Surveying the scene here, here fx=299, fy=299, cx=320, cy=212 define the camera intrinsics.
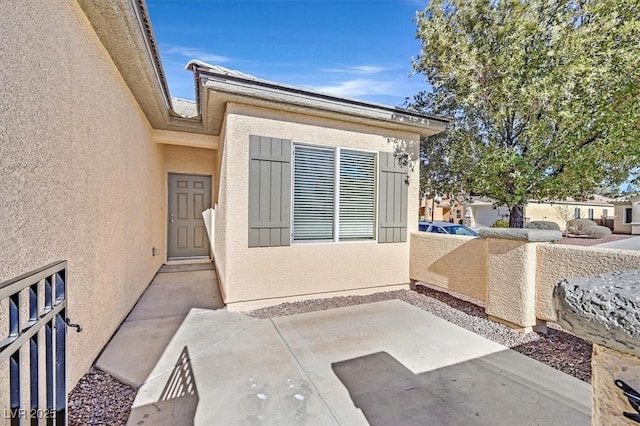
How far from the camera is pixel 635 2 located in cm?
494

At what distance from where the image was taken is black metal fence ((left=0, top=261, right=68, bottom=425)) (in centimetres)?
122

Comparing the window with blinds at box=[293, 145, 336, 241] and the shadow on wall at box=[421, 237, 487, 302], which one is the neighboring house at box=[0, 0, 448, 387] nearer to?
the window with blinds at box=[293, 145, 336, 241]

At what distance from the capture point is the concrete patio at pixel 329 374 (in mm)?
2340

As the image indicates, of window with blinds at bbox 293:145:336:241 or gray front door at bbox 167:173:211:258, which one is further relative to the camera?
gray front door at bbox 167:173:211:258

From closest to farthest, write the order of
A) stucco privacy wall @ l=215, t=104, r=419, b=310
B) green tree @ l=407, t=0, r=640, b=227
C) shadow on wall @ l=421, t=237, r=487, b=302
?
shadow on wall @ l=421, t=237, r=487, b=302 < stucco privacy wall @ l=215, t=104, r=419, b=310 < green tree @ l=407, t=0, r=640, b=227

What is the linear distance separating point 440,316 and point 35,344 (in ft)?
14.8

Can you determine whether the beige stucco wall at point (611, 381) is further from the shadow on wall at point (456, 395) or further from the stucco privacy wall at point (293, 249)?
the stucco privacy wall at point (293, 249)

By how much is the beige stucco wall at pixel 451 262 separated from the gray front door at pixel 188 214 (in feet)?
18.3

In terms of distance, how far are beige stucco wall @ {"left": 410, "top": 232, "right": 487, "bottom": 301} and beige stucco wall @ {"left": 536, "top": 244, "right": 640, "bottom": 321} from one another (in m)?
0.74

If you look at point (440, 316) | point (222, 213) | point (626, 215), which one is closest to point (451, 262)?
point (440, 316)

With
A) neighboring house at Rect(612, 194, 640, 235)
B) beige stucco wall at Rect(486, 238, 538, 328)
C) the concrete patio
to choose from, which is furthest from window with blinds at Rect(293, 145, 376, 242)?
neighboring house at Rect(612, 194, 640, 235)

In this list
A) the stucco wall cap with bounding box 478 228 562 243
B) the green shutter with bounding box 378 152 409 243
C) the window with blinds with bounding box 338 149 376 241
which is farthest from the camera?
the green shutter with bounding box 378 152 409 243

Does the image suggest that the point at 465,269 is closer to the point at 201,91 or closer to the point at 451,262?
the point at 451,262

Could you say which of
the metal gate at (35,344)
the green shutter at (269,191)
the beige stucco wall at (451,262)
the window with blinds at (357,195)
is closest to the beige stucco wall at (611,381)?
the metal gate at (35,344)
